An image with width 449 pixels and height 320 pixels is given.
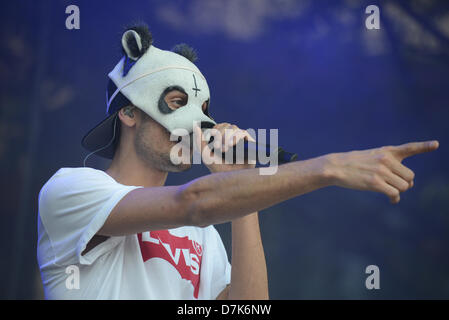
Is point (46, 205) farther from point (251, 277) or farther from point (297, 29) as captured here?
point (297, 29)

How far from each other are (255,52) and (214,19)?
31 cm

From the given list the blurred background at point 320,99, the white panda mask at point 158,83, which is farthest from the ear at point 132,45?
the blurred background at point 320,99

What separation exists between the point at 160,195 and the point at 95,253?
279 millimetres

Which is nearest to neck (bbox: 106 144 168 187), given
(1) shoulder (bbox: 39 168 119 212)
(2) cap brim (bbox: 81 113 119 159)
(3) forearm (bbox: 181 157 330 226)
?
(2) cap brim (bbox: 81 113 119 159)

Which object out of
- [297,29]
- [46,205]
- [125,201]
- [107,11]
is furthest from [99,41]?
[125,201]

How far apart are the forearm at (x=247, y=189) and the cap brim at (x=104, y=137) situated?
2.30 feet

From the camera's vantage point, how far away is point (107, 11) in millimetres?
2441

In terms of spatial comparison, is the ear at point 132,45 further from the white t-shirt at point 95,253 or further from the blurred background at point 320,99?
the blurred background at point 320,99

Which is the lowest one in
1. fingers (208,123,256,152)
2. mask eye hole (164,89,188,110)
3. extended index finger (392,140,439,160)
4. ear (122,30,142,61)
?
extended index finger (392,140,439,160)

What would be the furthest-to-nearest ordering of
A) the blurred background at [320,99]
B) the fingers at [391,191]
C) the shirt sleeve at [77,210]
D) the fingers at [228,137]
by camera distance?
1. the blurred background at [320,99]
2. the fingers at [228,137]
3. the shirt sleeve at [77,210]
4. the fingers at [391,191]

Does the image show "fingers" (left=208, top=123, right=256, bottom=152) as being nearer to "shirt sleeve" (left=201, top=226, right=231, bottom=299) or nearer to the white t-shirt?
the white t-shirt

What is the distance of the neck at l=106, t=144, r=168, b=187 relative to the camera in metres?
1.43

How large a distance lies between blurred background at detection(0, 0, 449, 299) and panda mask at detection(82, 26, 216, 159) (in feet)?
2.69

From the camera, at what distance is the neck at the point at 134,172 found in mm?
1434
